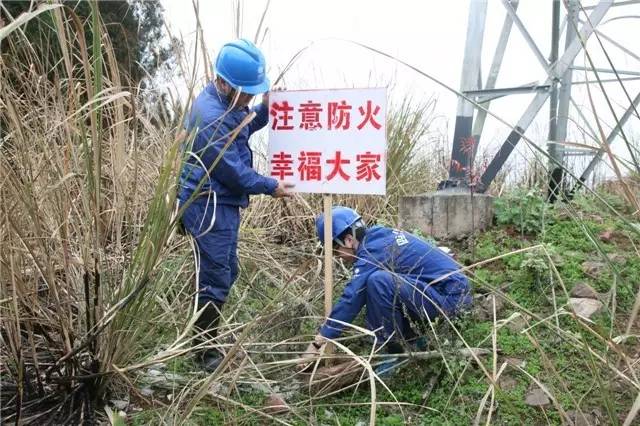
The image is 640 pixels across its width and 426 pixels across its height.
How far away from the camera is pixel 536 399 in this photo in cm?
249

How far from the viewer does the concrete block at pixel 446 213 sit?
436 centimetres

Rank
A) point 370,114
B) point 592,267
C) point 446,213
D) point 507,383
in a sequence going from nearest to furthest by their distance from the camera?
point 507,383
point 370,114
point 592,267
point 446,213

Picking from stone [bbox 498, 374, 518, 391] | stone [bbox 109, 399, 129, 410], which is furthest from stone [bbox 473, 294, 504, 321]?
stone [bbox 109, 399, 129, 410]

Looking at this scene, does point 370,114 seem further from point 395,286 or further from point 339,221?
point 395,286

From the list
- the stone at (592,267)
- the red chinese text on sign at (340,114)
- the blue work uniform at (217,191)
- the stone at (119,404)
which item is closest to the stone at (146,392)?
the stone at (119,404)

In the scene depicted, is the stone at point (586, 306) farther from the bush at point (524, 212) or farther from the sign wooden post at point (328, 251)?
the sign wooden post at point (328, 251)

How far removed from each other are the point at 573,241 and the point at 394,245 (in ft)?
5.11

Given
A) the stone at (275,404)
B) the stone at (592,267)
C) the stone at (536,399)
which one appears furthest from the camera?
the stone at (592,267)

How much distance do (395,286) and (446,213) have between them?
170 centimetres

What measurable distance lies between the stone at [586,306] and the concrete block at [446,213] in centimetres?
122

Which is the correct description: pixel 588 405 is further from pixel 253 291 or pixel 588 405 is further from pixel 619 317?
pixel 253 291

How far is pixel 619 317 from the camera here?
2.83 meters

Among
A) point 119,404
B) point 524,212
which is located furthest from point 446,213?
point 119,404

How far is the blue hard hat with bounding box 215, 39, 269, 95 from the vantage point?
308 cm
